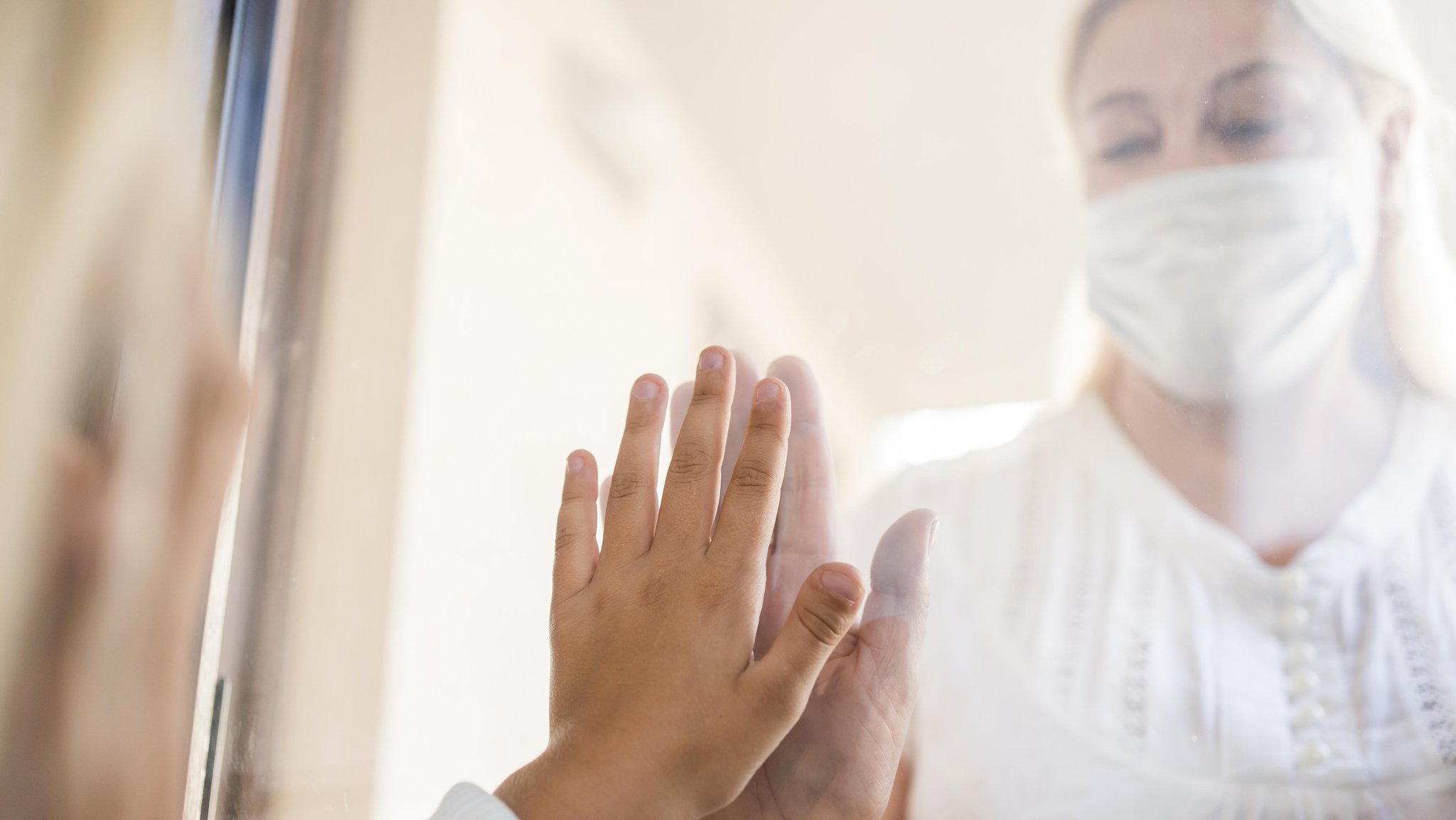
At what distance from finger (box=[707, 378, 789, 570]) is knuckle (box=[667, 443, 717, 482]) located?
0.02 m

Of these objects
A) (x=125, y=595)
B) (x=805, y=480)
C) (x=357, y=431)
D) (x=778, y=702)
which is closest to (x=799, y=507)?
(x=805, y=480)

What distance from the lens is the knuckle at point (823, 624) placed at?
386mm

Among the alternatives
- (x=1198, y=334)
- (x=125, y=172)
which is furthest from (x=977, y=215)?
(x=125, y=172)

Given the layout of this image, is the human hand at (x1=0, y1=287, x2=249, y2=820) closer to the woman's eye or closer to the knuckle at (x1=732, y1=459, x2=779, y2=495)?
the knuckle at (x1=732, y1=459, x2=779, y2=495)

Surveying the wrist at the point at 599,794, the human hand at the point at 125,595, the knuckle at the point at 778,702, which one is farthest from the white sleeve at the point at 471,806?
the human hand at the point at 125,595

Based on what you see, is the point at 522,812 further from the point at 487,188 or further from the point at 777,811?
the point at 487,188

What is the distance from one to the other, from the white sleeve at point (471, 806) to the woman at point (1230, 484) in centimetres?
18

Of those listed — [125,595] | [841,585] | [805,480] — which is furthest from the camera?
[125,595]

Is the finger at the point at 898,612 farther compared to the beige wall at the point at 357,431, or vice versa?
the beige wall at the point at 357,431

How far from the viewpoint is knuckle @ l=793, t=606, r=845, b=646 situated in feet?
1.27

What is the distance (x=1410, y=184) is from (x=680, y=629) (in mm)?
361

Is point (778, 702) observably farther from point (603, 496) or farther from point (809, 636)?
point (603, 496)

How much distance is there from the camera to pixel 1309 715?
395mm

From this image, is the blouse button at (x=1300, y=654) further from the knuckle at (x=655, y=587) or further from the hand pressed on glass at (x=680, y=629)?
the knuckle at (x=655, y=587)
